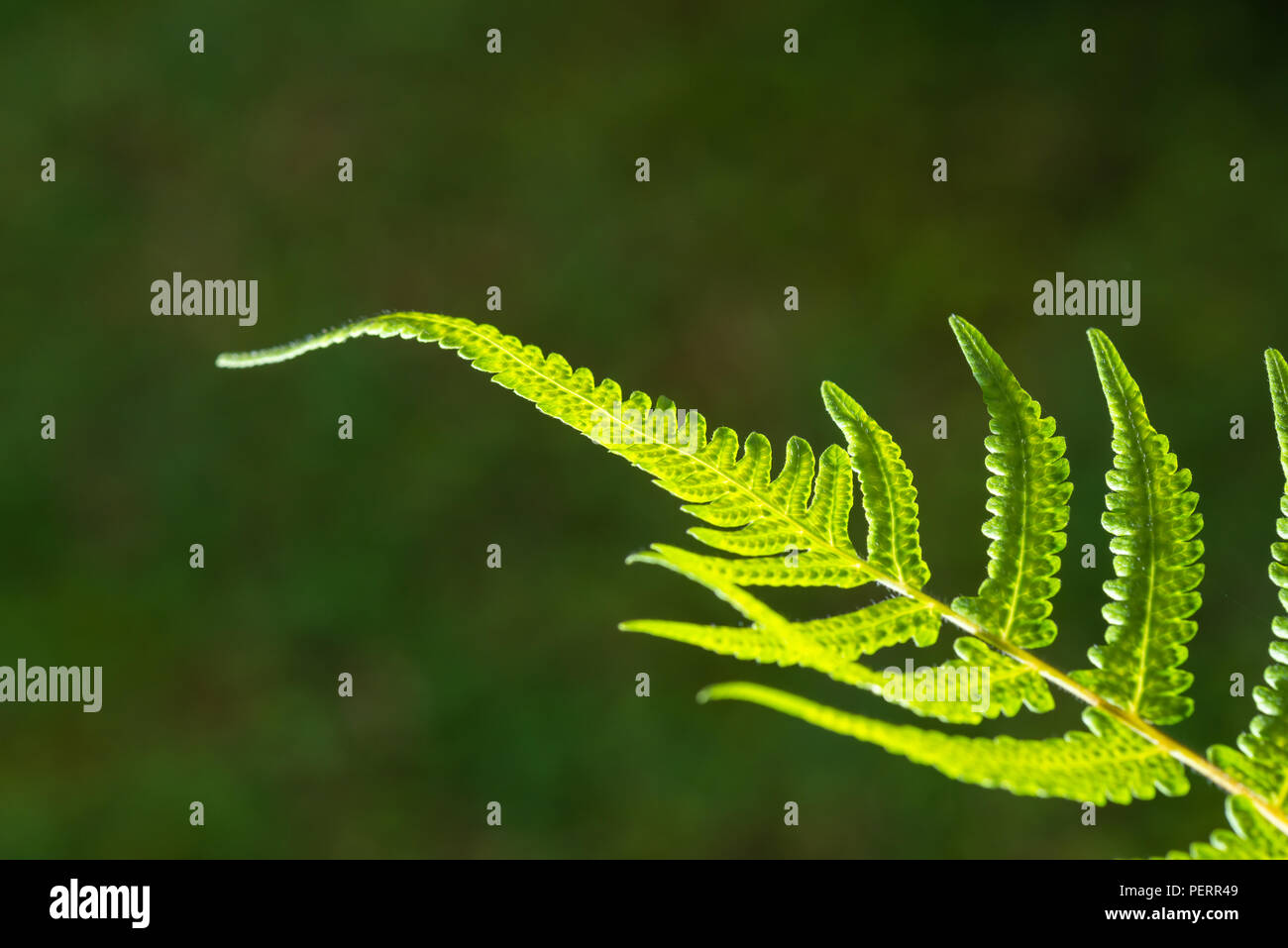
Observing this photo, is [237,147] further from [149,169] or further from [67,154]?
[67,154]

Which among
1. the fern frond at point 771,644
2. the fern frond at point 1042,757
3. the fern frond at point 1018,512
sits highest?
the fern frond at point 1018,512

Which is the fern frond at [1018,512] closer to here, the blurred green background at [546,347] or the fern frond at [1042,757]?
the fern frond at [1042,757]

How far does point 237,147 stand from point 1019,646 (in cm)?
435

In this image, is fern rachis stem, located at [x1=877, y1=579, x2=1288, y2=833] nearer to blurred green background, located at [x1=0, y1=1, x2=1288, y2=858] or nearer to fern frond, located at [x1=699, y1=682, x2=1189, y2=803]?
fern frond, located at [x1=699, y1=682, x2=1189, y2=803]

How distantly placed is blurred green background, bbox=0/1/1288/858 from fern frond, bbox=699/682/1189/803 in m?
2.68

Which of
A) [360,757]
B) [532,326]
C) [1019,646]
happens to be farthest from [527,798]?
[1019,646]

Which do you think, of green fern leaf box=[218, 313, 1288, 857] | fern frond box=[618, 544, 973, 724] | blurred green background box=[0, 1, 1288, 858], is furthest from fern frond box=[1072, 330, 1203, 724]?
blurred green background box=[0, 1, 1288, 858]

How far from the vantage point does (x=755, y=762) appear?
11.3 feet

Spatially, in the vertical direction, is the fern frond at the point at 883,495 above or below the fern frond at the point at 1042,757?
above

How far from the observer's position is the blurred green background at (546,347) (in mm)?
3463

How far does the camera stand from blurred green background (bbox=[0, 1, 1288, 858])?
3463 mm

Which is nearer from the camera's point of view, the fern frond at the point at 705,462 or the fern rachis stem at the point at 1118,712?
the fern rachis stem at the point at 1118,712

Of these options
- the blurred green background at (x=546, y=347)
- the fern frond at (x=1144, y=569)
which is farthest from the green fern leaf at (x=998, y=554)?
the blurred green background at (x=546, y=347)

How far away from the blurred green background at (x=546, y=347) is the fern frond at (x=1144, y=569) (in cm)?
265
